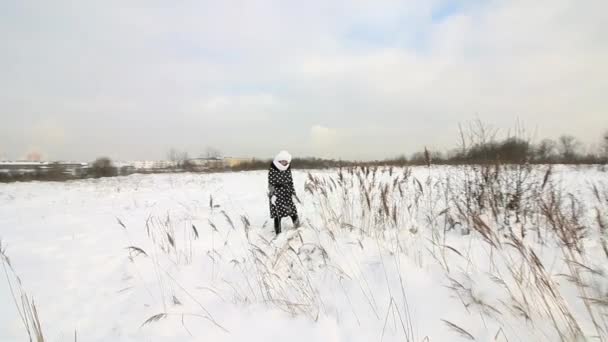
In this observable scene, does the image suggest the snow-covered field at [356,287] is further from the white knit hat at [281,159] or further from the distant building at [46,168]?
the distant building at [46,168]

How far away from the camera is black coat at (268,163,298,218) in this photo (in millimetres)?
4301

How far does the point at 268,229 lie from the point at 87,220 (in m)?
5.12

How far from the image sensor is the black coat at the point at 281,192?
430cm

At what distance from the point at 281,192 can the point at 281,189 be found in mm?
54

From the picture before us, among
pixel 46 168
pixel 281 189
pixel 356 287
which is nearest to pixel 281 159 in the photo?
pixel 281 189

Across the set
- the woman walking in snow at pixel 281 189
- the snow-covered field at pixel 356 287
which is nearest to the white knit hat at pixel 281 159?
the woman walking in snow at pixel 281 189

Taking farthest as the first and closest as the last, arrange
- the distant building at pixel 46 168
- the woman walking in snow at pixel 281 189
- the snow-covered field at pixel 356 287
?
the distant building at pixel 46 168
the woman walking in snow at pixel 281 189
the snow-covered field at pixel 356 287

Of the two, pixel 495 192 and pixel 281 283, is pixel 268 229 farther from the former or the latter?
pixel 495 192

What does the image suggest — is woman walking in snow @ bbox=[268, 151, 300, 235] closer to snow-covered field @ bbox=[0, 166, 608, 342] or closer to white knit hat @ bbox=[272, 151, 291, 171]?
white knit hat @ bbox=[272, 151, 291, 171]

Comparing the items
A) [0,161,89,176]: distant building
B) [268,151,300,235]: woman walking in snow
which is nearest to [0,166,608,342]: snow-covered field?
[268,151,300,235]: woman walking in snow

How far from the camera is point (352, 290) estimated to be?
80.6 inches

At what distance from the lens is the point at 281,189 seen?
4438 millimetres

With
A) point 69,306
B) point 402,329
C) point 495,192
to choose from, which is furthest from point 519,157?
point 69,306

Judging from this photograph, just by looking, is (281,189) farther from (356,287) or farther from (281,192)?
(356,287)
